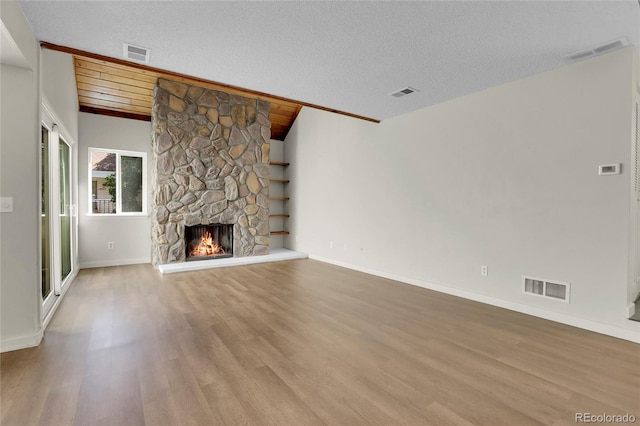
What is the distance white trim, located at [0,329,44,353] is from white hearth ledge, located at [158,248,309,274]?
251 cm

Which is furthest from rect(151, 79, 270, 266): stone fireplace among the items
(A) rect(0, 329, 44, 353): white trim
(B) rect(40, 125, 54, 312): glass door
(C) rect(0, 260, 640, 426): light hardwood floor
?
(A) rect(0, 329, 44, 353): white trim

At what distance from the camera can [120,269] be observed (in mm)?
5332

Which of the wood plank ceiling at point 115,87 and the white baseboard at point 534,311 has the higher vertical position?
the wood plank ceiling at point 115,87

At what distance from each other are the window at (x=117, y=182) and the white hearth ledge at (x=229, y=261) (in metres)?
1.52

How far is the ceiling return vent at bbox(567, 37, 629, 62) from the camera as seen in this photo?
2.49m

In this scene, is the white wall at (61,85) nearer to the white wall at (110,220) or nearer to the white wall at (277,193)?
the white wall at (110,220)

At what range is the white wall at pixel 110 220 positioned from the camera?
17.6 feet

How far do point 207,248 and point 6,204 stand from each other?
3.79m

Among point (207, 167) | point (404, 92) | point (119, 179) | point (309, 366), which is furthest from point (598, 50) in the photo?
point (119, 179)

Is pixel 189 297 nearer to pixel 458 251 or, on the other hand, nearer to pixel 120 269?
pixel 120 269

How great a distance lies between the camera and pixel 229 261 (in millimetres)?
5656

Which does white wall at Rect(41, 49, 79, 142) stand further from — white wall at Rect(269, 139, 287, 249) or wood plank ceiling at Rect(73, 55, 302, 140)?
white wall at Rect(269, 139, 287, 249)

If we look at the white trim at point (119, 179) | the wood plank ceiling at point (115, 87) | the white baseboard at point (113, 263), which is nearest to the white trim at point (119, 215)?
the white trim at point (119, 179)

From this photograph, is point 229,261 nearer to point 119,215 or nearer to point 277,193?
point 119,215
